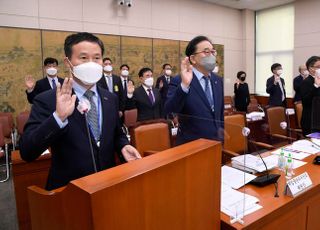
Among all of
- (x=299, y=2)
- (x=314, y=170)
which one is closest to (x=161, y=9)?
(x=299, y=2)

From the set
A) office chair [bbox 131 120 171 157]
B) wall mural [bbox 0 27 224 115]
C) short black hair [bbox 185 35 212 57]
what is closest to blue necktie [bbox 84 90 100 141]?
short black hair [bbox 185 35 212 57]

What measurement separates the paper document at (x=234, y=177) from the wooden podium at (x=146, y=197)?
470 mm

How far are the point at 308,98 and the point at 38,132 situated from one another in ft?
8.94

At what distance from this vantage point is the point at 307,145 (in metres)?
2.41

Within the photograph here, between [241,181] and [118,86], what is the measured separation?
124 inches

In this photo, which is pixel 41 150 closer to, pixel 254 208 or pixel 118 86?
pixel 254 208

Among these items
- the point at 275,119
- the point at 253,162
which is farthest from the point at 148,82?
the point at 253,162

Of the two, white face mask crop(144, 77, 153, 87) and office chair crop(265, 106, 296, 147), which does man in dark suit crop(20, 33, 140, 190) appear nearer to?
office chair crop(265, 106, 296, 147)

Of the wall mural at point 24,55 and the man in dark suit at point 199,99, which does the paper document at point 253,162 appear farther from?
the wall mural at point 24,55

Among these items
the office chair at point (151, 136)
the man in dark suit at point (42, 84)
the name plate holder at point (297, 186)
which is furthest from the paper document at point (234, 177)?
the man in dark suit at point (42, 84)

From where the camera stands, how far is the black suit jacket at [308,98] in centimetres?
280

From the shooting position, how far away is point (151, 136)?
2637mm

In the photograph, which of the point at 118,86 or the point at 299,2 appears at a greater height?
the point at 299,2

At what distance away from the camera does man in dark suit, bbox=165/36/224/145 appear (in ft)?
6.20
